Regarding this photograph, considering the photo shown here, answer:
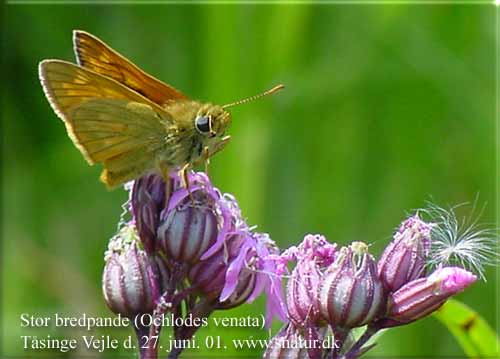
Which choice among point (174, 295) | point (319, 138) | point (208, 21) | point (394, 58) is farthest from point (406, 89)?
point (174, 295)

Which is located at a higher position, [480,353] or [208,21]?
[208,21]

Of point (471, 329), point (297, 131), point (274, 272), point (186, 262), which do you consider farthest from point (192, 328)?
point (297, 131)

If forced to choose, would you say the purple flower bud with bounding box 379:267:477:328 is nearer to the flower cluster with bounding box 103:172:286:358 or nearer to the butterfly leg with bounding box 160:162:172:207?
the flower cluster with bounding box 103:172:286:358

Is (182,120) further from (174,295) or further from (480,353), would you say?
(480,353)

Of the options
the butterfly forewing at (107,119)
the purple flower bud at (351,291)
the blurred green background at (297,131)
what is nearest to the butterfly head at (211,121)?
the butterfly forewing at (107,119)

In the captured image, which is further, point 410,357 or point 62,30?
point 62,30

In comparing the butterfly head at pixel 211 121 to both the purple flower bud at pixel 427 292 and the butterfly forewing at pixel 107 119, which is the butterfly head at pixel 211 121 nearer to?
the butterfly forewing at pixel 107 119
